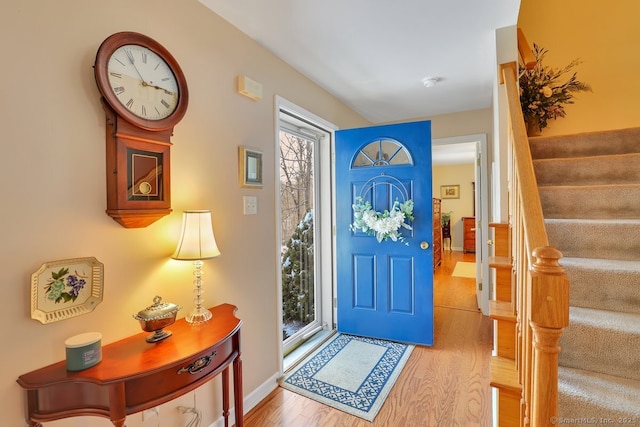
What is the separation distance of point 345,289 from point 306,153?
4.67 feet

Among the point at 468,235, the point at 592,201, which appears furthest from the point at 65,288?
the point at 468,235

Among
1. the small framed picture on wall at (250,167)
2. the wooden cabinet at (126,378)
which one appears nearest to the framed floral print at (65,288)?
the wooden cabinet at (126,378)

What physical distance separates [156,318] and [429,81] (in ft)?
8.88

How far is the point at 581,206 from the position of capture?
1.82 metres

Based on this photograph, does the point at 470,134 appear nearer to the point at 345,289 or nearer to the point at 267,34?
the point at 345,289

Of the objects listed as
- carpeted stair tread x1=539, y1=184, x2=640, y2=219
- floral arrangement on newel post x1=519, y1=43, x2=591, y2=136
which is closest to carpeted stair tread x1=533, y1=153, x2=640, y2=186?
carpeted stair tread x1=539, y1=184, x2=640, y2=219

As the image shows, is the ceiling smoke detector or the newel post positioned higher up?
the ceiling smoke detector

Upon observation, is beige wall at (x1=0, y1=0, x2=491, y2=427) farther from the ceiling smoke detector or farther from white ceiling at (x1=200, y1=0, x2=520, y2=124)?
the ceiling smoke detector

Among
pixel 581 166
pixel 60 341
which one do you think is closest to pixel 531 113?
pixel 581 166

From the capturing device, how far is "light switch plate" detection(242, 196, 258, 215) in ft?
6.31

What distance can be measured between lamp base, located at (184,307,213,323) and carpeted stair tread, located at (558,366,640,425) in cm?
146

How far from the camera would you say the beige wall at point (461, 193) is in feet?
26.5

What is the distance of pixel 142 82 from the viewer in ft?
4.30

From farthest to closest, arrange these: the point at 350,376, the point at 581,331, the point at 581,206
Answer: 1. the point at 350,376
2. the point at 581,206
3. the point at 581,331
